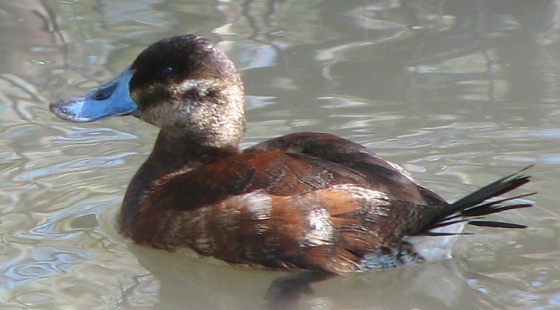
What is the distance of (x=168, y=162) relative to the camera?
5219 mm

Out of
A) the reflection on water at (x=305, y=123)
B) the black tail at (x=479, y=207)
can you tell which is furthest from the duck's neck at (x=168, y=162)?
the black tail at (x=479, y=207)

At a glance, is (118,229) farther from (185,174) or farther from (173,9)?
(173,9)

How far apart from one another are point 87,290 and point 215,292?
507 millimetres

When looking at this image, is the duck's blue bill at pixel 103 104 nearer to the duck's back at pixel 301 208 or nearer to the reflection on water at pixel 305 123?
the reflection on water at pixel 305 123

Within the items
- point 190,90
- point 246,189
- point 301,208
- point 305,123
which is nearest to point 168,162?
point 190,90

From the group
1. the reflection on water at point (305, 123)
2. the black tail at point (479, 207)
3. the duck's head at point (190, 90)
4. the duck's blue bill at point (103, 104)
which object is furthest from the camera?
the duck's blue bill at point (103, 104)

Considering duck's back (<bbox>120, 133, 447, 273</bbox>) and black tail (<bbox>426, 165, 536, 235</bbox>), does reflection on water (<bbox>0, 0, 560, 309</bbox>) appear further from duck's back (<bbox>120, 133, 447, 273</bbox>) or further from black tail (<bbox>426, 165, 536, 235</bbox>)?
black tail (<bbox>426, 165, 536, 235</bbox>)

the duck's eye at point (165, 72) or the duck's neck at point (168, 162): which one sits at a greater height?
the duck's eye at point (165, 72)

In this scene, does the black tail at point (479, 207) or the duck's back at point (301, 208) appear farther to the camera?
the duck's back at point (301, 208)

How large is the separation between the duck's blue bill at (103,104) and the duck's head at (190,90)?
0.02m

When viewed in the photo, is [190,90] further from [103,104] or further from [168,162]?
[103,104]

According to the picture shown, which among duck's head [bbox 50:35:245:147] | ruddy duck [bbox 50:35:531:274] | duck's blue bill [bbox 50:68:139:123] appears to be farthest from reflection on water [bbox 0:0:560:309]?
duck's head [bbox 50:35:245:147]

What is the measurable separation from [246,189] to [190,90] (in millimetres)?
653

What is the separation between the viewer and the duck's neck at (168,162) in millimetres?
5137
